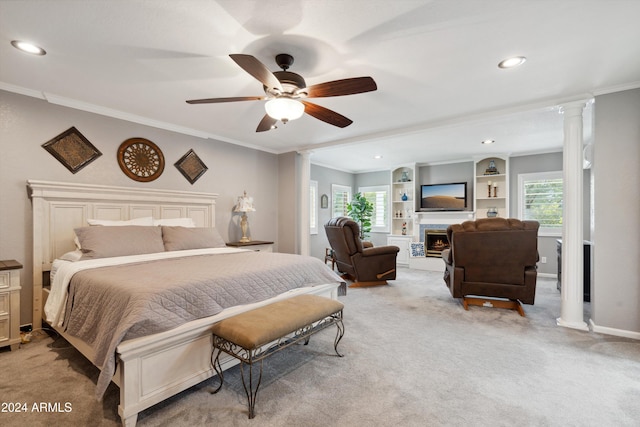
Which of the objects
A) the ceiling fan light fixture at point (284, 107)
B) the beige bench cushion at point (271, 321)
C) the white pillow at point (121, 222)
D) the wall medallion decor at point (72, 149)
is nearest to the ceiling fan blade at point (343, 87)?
the ceiling fan light fixture at point (284, 107)

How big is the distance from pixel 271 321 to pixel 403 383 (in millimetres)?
1049

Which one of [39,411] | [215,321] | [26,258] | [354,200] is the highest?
[354,200]

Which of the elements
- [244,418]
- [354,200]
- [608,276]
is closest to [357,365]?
[244,418]

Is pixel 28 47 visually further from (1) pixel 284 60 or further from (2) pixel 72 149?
(1) pixel 284 60

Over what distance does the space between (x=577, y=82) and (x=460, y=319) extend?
269cm

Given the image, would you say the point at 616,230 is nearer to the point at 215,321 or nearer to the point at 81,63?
the point at 215,321

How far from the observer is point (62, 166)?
321cm

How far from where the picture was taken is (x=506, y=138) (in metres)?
4.88

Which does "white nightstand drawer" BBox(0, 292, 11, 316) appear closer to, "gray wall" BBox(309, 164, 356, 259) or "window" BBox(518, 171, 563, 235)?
"gray wall" BBox(309, 164, 356, 259)

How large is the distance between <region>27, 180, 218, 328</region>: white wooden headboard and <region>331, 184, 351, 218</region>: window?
164 inches

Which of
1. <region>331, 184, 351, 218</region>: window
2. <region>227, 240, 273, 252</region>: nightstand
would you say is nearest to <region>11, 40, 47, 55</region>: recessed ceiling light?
<region>227, 240, 273, 252</region>: nightstand

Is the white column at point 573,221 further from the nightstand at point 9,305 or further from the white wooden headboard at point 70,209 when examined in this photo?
the nightstand at point 9,305

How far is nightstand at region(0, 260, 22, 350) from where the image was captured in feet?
8.20

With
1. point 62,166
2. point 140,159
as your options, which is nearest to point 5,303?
point 62,166
